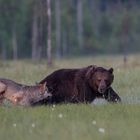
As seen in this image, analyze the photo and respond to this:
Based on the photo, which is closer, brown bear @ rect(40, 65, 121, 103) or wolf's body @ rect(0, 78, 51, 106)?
wolf's body @ rect(0, 78, 51, 106)

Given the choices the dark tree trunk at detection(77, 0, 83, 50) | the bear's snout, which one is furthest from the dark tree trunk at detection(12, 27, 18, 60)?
the bear's snout

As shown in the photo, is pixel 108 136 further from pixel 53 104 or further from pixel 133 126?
pixel 53 104

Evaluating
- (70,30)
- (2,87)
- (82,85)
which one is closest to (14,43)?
(70,30)

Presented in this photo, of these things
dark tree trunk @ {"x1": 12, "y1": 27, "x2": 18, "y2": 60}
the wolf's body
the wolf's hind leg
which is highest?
the wolf's hind leg

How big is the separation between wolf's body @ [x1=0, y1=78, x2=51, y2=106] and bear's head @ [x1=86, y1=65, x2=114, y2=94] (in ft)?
3.55

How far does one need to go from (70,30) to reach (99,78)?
6415 cm

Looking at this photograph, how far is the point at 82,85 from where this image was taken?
46.5 ft

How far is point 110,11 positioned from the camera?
315ft

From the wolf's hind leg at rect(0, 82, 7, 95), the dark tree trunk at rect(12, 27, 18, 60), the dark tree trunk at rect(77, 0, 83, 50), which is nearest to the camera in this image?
the wolf's hind leg at rect(0, 82, 7, 95)

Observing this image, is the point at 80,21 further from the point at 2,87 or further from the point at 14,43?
the point at 2,87

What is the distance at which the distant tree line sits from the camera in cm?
6769

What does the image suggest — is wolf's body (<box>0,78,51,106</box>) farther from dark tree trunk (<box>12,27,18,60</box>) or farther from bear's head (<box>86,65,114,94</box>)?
dark tree trunk (<box>12,27,18,60</box>)

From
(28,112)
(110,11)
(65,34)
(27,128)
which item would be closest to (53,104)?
(28,112)

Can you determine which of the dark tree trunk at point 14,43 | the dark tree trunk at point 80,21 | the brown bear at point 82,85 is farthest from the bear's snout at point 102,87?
the dark tree trunk at point 80,21
